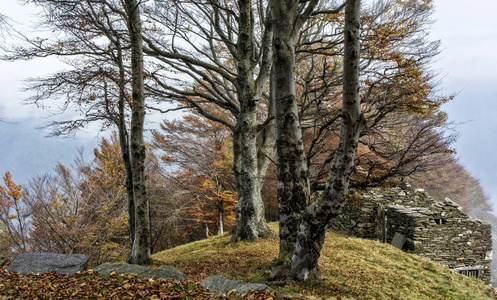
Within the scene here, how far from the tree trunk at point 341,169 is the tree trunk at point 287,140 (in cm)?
39

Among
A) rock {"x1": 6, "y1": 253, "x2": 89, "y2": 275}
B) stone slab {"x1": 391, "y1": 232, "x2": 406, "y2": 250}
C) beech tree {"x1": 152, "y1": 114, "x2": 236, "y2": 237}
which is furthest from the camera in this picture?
beech tree {"x1": 152, "y1": 114, "x2": 236, "y2": 237}

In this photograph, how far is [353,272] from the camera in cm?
527

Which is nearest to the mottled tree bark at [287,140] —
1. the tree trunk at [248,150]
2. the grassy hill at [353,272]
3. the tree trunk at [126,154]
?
the grassy hill at [353,272]

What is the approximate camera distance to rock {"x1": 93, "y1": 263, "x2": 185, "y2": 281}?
14.7 ft

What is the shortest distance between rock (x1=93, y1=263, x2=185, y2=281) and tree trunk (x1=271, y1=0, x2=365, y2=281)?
185cm

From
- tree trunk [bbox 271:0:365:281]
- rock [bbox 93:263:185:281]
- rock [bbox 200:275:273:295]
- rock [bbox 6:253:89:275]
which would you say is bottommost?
rock [bbox 6:253:89:275]

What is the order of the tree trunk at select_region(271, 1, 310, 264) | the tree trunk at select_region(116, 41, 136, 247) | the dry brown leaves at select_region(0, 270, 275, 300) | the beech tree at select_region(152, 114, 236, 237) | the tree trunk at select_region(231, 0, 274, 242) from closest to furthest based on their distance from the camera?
the dry brown leaves at select_region(0, 270, 275, 300), the tree trunk at select_region(271, 1, 310, 264), the tree trunk at select_region(116, 41, 136, 247), the tree trunk at select_region(231, 0, 274, 242), the beech tree at select_region(152, 114, 236, 237)

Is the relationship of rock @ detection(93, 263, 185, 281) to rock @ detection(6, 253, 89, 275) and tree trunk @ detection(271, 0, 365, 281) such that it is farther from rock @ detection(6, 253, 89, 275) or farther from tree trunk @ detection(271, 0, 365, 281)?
tree trunk @ detection(271, 0, 365, 281)

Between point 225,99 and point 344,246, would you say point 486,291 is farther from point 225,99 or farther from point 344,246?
point 225,99

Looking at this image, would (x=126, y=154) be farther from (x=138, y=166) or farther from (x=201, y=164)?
(x=201, y=164)

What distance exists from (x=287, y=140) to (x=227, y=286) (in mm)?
2321

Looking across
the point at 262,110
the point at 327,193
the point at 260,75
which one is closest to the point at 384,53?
the point at 260,75

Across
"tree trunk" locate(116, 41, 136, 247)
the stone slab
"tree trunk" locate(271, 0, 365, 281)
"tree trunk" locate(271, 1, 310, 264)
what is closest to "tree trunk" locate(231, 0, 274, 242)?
"tree trunk" locate(116, 41, 136, 247)

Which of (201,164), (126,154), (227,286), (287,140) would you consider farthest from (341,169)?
(201,164)
